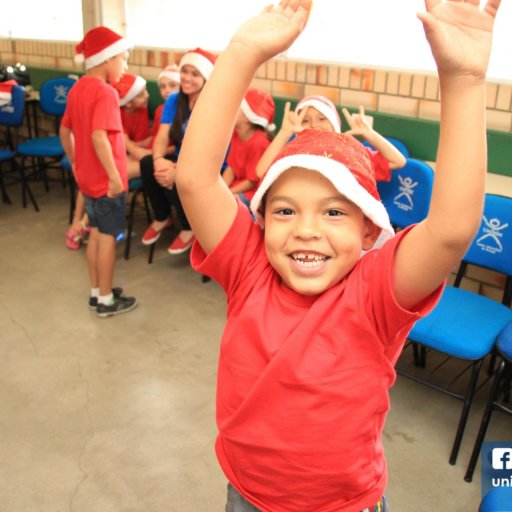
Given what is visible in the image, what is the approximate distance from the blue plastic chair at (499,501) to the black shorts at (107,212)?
2276 mm

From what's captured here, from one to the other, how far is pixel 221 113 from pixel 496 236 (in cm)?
169

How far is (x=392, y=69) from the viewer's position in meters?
3.30

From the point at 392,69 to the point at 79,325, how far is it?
218cm

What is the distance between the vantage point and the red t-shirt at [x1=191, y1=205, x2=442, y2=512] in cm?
92

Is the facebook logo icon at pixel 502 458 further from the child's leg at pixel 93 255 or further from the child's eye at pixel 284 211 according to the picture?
the child's leg at pixel 93 255

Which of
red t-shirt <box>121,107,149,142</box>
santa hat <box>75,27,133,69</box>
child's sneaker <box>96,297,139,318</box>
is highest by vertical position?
santa hat <box>75,27,133,69</box>

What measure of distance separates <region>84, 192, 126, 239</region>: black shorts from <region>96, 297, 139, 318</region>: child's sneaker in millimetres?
357

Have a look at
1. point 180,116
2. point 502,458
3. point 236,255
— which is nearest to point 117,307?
point 180,116

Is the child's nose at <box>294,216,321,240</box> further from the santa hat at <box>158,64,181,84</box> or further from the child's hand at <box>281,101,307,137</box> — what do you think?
the santa hat at <box>158,64,181,84</box>

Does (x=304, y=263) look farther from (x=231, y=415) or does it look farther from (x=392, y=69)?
(x=392, y=69)

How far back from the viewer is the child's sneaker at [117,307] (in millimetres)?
3092

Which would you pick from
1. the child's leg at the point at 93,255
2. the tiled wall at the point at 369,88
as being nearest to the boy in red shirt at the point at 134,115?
the tiled wall at the point at 369,88

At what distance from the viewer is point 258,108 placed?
3350 mm

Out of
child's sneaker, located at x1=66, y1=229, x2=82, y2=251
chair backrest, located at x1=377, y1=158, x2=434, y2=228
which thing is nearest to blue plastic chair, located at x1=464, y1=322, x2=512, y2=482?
→ chair backrest, located at x1=377, y1=158, x2=434, y2=228
